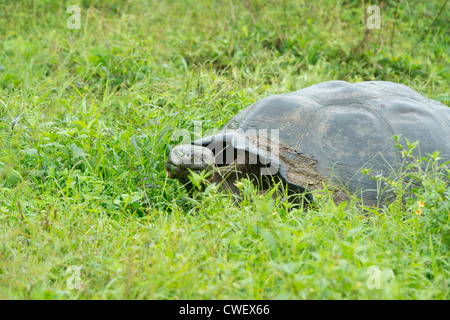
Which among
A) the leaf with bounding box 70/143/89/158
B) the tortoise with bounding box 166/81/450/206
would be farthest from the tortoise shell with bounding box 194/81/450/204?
the leaf with bounding box 70/143/89/158

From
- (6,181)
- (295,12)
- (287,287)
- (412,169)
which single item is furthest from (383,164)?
(295,12)

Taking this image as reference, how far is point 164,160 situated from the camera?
10.5ft

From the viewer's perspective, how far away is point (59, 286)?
1965 mm

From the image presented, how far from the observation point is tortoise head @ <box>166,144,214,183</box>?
2711mm

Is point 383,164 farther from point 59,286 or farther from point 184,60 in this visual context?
point 184,60

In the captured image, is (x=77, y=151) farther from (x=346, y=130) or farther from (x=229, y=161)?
(x=346, y=130)

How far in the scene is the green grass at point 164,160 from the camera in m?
1.93

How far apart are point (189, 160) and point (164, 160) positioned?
0.52m

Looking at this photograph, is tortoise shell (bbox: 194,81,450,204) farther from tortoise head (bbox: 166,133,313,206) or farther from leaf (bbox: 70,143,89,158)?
leaf (bbox: 70,143,89,158)

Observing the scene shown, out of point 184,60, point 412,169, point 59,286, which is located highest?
point 184,60

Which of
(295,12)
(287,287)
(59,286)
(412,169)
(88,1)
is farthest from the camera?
(88,1)

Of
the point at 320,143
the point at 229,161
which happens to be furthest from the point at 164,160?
the point at 320,143
